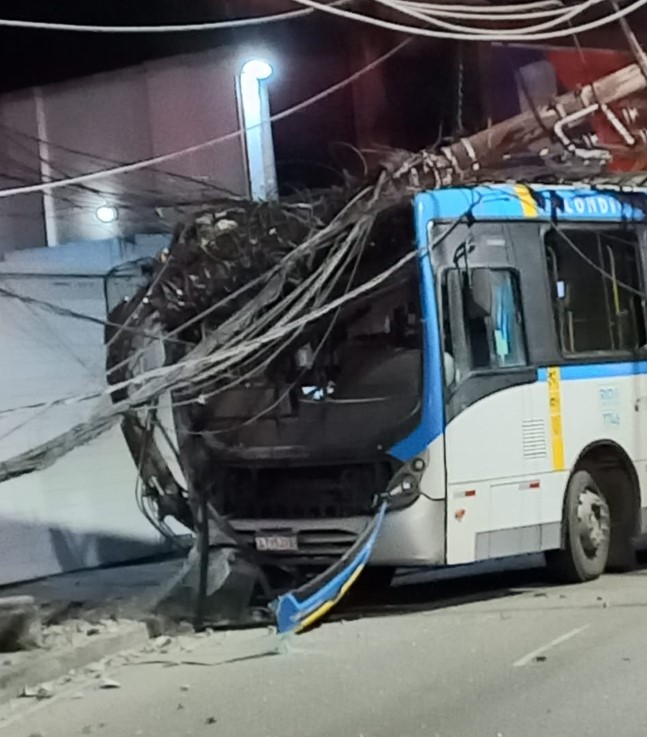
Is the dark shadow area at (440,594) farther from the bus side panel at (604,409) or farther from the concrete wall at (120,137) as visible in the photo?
the concrete wall at (120,137)

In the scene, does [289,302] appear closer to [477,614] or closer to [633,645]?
[477,614]

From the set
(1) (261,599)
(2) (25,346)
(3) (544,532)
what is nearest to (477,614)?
(3) (544,532)

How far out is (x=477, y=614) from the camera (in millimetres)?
11023

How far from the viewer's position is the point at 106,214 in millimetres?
15633

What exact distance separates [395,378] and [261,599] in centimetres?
222

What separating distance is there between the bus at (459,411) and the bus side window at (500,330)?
1 cm

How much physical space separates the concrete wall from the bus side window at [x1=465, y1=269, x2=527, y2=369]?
4625 mm

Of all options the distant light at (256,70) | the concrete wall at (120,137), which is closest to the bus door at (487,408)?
the concrete wall at (120,137)

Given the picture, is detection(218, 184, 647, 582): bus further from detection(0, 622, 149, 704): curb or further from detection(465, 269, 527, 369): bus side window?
detection(0, 622, 149, 704): curb

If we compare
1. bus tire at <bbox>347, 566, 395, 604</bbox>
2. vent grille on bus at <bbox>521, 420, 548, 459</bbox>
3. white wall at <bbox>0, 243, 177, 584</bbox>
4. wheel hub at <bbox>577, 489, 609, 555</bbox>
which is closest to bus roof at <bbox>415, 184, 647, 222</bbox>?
vent grille on bus at <bbox>521, 420, 548, 459</bbox>

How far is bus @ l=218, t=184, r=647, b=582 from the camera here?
35.3ft

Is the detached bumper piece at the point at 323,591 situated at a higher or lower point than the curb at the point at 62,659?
higher

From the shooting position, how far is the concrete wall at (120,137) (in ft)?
50.8

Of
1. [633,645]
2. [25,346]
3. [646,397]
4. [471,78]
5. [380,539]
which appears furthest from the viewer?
[471,78]
